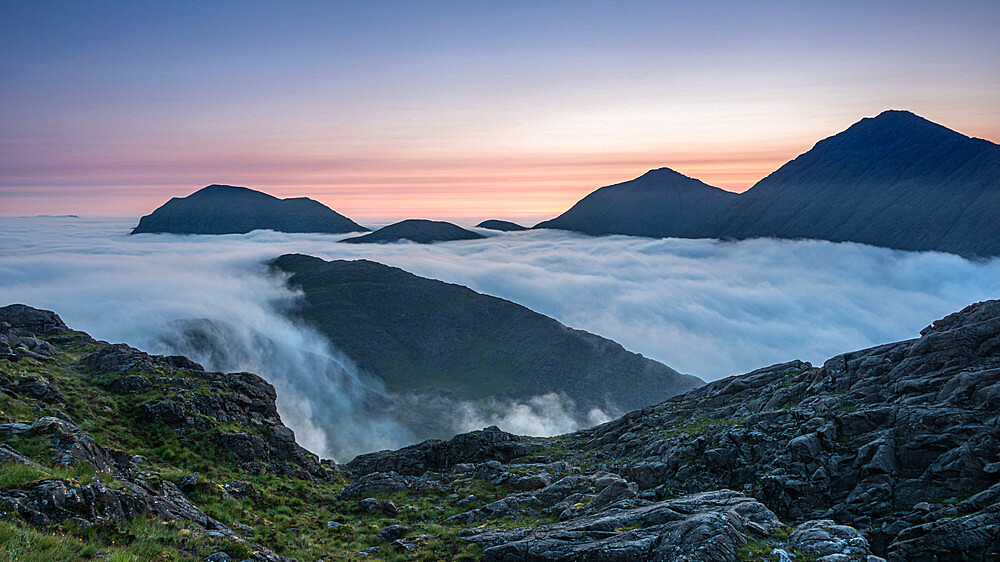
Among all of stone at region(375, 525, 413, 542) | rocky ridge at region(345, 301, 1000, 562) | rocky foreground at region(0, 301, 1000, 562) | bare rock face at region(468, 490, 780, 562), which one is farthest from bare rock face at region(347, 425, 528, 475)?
bare rock face at region(468, 490, 780, 562)

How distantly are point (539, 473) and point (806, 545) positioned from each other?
93.9 ft

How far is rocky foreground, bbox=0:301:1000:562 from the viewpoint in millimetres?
21578

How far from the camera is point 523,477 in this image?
48.2m

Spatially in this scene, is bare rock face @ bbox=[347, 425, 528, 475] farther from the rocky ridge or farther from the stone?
the stone

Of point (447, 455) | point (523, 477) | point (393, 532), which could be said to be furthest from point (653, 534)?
point (447, 455)

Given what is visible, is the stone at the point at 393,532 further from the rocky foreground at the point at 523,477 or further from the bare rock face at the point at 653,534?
the bare rock face at the point at 653,534

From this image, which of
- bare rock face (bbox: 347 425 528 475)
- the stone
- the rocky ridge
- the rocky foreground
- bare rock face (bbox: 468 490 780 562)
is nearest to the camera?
the rocky foreground

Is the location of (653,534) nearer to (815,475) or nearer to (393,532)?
(393,532)

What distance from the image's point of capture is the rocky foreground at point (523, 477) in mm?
21578

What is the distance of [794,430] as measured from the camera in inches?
1704

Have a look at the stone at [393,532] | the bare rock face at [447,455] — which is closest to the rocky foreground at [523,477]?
the stone at [393,532]

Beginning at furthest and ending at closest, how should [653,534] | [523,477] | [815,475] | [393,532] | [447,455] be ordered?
1. [447,455]
2. [523,477]
3. [815,475]
4. [393,532]
5. [653,534]

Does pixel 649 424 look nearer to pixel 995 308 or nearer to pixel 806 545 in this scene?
pixel 995 308

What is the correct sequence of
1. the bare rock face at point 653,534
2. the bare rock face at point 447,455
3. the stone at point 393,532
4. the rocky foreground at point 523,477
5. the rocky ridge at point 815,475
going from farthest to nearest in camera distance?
the bare rock face at point 447,455
the stone at point 393,532
the rocky ridge at point 815,475
the bare rock face at point 653,534
the rocky foreground at point 523,477
